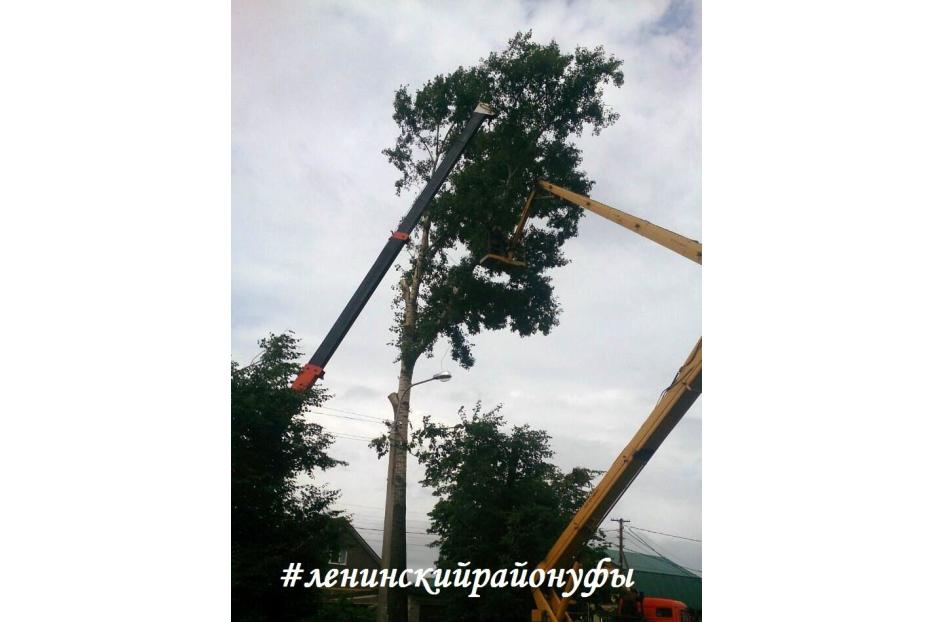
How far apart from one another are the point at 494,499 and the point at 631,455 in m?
2.50

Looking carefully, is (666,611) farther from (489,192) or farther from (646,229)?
(489,192)

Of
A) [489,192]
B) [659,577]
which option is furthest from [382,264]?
[659,577]

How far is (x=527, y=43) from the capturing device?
32.8ft

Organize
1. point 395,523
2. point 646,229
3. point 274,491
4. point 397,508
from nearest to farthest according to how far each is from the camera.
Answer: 1. point 646,229
2. point 274,491
3. point 395,523
4. point 397,508

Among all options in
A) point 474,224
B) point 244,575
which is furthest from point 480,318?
point 244,575

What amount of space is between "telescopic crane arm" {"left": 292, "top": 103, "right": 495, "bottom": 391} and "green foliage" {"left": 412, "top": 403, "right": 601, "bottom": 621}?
6.03 ft

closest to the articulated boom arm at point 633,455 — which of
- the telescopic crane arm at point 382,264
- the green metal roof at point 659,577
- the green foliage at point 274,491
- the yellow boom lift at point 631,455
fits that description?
the yellow boom lift at point 631,455

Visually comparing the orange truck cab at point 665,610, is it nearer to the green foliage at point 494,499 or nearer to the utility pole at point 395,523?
the green foliage at point 494,499

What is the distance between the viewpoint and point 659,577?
830 cm

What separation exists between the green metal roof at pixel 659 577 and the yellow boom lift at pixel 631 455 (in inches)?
32.1

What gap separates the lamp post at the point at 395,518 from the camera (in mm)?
9445

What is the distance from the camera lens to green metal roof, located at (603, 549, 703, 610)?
310 inches
